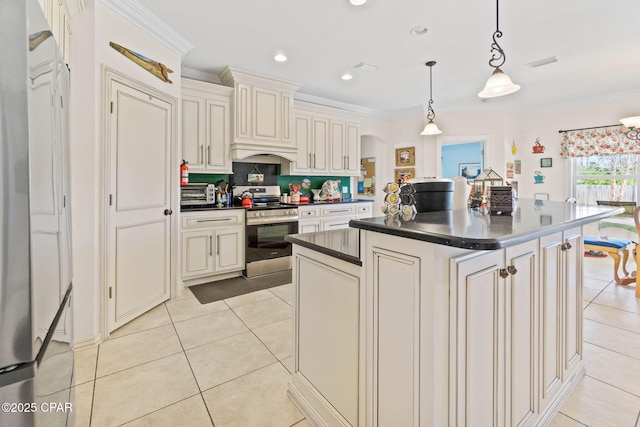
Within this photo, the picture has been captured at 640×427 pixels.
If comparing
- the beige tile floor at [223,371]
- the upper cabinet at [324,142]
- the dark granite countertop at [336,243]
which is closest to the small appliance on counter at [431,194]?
the dark granite countertop at [336,243]

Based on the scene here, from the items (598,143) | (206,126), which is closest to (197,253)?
(206,126)

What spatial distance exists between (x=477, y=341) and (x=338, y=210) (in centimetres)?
371

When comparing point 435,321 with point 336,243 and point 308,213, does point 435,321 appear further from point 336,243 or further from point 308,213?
point 308,213

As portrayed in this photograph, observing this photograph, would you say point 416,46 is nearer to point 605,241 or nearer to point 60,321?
point 605,241

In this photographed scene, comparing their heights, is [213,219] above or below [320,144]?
below

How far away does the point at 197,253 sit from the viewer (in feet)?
11.2

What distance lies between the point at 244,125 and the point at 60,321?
3.11 meters


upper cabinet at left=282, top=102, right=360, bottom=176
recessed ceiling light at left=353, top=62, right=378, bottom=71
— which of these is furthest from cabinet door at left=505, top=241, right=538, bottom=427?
upper cabinet at left=282, top=102, right=360, bottom=176

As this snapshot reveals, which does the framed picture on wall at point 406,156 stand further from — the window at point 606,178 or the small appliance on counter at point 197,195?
the small appliance on counter at point 197,195

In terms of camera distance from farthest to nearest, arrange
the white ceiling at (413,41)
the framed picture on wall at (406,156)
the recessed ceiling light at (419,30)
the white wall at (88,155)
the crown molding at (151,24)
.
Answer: the framed picture on wall at (406,156) → the recessed ceiling light at (419,30) → the white ceiling at (413,41) → the crown molding at (151,24) → the white wall at (88,155)

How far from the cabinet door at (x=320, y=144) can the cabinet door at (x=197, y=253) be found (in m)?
2.06

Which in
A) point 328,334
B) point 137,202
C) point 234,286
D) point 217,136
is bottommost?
point 234,286

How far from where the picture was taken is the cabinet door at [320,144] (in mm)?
4715

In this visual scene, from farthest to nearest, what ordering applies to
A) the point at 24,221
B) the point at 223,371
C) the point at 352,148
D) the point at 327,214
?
the point at 352,148 → the point at 327,214 → the point at 223,371 → the point at 24,221
